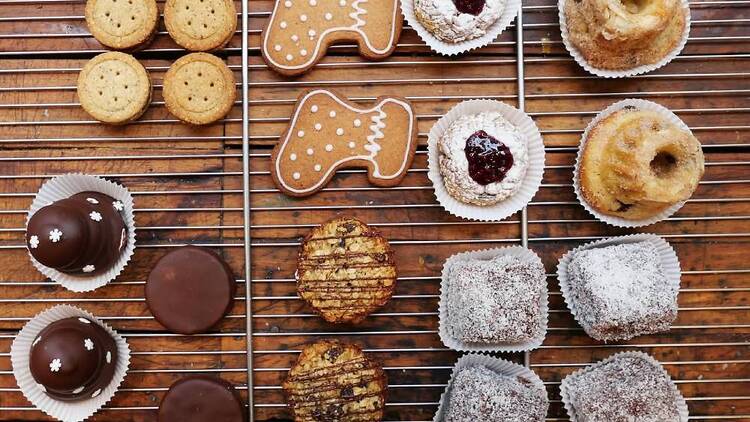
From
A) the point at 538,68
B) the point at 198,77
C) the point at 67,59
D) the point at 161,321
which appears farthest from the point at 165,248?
the point at 538,68

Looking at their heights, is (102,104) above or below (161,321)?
above

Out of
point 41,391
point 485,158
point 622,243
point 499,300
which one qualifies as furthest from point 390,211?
point 41,391

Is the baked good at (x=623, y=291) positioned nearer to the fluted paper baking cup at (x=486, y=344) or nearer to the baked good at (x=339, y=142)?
the fluted paper baking cup at (x=486, y=344)

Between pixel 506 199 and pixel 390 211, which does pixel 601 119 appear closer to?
pixel 506 199

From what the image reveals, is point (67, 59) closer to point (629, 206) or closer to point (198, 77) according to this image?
point (198, 77)

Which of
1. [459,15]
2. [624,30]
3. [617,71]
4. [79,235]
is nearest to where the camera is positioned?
[79,235]

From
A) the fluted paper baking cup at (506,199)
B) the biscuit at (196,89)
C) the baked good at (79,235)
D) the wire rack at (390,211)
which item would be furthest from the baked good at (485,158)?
the baked good at (79,235)

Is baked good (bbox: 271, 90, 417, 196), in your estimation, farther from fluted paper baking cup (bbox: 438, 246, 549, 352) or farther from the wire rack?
fluted paper baking cup (bbox: 438, 246, 549, 352)
